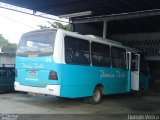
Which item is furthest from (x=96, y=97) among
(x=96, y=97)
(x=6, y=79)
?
(x=6, y=79)

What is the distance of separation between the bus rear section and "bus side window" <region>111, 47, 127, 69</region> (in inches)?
160

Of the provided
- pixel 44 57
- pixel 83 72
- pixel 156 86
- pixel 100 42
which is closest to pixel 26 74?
pixel 44 57

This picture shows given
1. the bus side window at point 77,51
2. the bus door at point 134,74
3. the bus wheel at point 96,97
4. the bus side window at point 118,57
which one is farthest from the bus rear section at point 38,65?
the bus door at point 134,74

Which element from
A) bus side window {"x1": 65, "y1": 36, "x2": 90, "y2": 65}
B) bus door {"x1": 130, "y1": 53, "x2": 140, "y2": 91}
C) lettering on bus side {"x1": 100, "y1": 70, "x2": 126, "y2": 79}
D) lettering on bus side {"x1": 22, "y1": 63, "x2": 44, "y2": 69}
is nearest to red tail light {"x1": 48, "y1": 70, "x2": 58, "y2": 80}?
lettering on bus side {"x1": 22, "y1": 63, "x2": 44, "y2": 69}

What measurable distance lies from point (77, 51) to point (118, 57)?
369cm

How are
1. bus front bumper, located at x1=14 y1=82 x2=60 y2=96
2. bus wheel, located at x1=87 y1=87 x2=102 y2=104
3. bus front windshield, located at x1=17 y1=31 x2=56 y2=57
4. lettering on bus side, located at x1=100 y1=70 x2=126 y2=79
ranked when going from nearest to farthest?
bus front bumper, located at x1=14 y1=82 x2=60 y2=96, bus front windshield, located at x1=17 y1=31 x2=56 y2=57, bus wheel, located at x1=87 y1=87 x2=102 y2=104, lettering on bus side, located at x1=100 y1=70 x2=126 y2=79

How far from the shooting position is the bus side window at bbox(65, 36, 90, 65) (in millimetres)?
10514

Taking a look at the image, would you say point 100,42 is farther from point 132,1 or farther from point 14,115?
point 14,115

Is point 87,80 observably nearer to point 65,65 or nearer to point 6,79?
point 65,65

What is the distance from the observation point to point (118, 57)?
46.3 feet

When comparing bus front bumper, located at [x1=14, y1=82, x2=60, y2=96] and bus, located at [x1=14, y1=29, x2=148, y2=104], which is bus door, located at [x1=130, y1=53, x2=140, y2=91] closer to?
bus, located at [x1=14, y1=29, x2=148, y2=104]

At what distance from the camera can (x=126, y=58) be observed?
14.8 m

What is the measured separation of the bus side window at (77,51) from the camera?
414 inches

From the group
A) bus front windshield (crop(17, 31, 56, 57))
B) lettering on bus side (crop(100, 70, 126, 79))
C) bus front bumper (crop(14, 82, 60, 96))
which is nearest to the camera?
bus front bumper (crop(14, 82, 60, 96))
